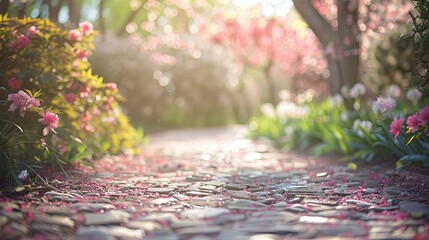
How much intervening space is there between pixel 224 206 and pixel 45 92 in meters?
2.75

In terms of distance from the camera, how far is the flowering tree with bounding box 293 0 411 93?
8.05 meters

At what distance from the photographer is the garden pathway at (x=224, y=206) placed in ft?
9.29

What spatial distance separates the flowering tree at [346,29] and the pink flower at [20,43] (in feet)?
16.6

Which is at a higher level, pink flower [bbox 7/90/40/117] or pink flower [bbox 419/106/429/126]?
pink flower [bbox 7/90/40/117]

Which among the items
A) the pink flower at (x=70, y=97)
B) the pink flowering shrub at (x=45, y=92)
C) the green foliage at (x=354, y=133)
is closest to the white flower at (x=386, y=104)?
the green foliage at (x=354, y=133)

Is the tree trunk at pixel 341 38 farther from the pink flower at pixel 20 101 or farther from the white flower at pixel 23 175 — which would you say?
the white flower at pixel 23 175

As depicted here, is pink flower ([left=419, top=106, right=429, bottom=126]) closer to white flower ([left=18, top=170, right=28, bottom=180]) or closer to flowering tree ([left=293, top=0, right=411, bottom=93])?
white flower ([left=18, top=170, right=28, bottom=180])

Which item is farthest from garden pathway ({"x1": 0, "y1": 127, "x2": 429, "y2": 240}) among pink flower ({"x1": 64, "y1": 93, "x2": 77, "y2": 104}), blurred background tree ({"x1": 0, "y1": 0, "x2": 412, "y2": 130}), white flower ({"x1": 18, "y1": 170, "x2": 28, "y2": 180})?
blurred background tree ({"x1": 0, "y1": 0, "x2": 412, "y2": 130})

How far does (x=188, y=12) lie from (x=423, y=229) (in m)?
18.0

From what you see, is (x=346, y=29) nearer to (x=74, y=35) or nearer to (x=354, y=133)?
(x=354, y=133)

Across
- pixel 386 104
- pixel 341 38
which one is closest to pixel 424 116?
pixel 386 104

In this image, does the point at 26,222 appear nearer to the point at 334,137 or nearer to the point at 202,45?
the point at 334,137

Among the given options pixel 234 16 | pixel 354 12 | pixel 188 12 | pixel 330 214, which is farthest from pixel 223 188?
pixel 188 12

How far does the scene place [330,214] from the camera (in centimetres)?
332
